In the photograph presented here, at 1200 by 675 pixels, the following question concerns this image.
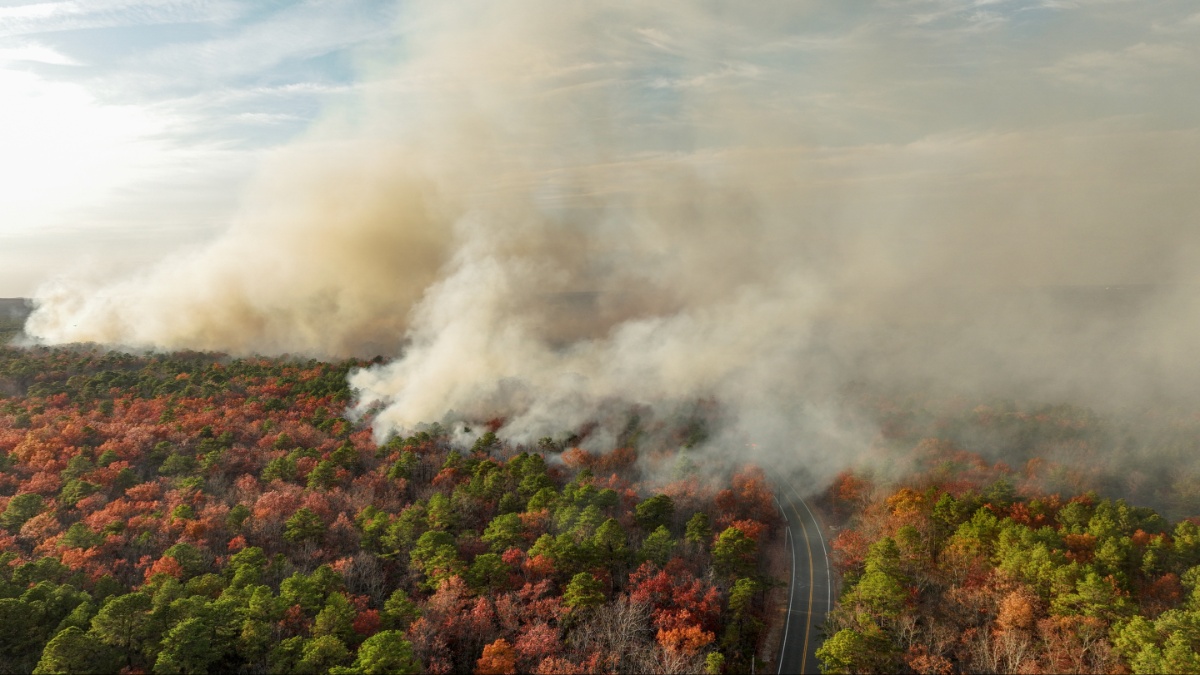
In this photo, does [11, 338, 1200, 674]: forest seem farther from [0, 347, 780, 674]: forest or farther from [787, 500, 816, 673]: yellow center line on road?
[787, 500, 816, 673]: yellow center line on road

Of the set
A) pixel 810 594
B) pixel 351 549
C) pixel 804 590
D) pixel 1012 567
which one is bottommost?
pixel 804 590

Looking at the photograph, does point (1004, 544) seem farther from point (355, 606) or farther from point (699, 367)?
point (699, 367)

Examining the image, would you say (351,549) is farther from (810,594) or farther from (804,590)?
(810,594)

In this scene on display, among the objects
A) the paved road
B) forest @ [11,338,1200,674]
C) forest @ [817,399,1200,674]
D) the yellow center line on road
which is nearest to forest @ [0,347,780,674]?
forest @ [11,338,1200,674]

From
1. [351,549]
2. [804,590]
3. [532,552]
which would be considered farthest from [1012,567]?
[351,549]

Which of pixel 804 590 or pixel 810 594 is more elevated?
pixel 810 594

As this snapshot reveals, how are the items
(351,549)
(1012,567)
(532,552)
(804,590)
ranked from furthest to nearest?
(804,590)
(351,549)
(532,552)
(1012,567)

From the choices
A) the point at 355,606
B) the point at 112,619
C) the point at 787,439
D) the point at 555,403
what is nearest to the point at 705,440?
the point at 787,439
